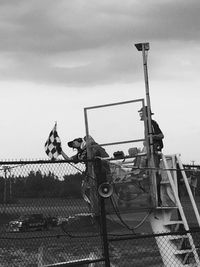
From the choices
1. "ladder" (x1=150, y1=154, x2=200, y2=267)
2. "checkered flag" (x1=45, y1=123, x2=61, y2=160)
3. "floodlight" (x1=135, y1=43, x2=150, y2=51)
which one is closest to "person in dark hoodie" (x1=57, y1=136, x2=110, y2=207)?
"checkered flag" (x1=45, y1=123, x2=61, y2=160)

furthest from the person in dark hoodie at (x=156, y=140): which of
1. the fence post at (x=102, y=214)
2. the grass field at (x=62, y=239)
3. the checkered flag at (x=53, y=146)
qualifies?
the fence post at (x=102, y=214)

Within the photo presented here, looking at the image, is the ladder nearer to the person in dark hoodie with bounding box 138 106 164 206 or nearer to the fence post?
the person in dark hoodie with bounding box 138 106 164 206

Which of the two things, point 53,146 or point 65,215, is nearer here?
point 65,215

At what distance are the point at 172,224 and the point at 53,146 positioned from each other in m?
2.58

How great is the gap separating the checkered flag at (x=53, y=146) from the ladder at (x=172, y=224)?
6.17 feet

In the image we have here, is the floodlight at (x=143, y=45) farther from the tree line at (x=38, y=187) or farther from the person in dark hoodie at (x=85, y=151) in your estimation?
the tree line at (x=38, y=187)

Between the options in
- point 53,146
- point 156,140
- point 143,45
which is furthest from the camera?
point 143,45

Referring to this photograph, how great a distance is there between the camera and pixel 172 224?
9672 mm

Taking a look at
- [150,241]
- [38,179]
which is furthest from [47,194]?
[150,241]

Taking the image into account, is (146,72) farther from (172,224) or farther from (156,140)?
(172,224)

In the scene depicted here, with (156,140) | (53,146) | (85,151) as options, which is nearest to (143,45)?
(156,140)

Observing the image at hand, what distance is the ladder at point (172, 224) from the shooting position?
30.9ft

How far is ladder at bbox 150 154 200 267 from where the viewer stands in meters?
9.41

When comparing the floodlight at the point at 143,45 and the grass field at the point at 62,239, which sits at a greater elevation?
the floodlight at the point at 143,45
